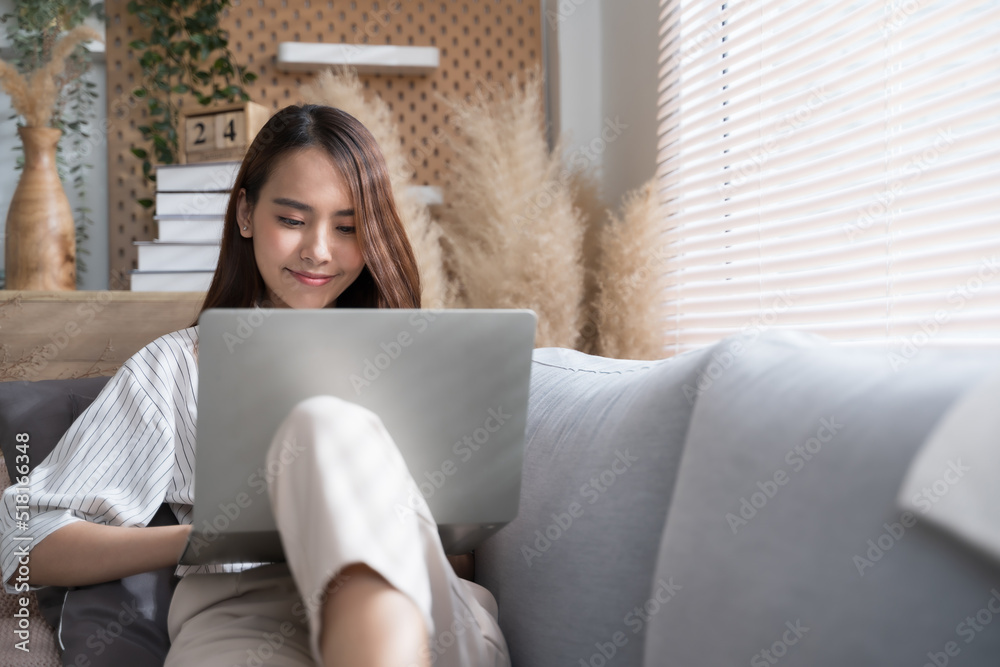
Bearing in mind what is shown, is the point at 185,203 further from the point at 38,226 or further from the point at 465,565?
the point at 465,565

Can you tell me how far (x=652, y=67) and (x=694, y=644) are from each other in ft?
5.52

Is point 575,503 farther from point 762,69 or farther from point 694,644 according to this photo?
point 762,69

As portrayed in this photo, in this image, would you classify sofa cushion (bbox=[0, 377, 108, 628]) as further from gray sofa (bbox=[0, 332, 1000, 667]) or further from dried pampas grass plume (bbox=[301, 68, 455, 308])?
dried pampas grass plume (bbox=[301, 68, 455, 308])

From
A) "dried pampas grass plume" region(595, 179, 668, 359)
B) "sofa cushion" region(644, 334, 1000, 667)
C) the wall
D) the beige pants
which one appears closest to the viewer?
"sofa cushion" region(644, 334, 1000, 667)

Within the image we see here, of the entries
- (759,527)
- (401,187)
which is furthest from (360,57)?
(759,527)

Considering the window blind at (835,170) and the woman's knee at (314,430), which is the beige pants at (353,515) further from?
the window blind at (835,170)

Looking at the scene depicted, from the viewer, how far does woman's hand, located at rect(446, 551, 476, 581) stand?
118 centimetres

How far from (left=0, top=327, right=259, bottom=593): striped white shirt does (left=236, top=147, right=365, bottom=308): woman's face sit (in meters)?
0.22

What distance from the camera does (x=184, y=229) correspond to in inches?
72.8

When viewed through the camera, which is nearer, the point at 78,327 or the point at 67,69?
the point at 78,327

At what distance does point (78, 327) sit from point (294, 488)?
4.23 feet

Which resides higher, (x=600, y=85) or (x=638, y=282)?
(x=600, y=85)

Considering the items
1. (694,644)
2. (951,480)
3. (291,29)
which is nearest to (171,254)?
(291,29)

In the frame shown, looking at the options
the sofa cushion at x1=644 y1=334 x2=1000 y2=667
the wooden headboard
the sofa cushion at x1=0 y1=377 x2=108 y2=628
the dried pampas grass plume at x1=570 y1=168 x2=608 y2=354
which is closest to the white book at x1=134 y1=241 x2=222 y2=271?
the wooden headboard
